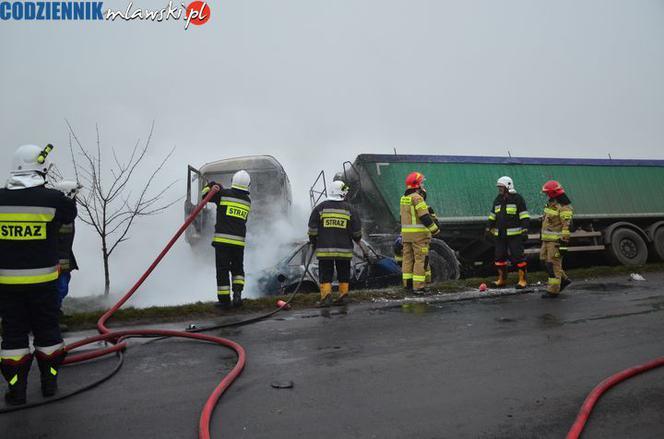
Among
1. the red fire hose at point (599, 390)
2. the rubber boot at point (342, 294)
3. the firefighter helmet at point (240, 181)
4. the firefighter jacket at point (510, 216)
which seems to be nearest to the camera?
the red fire hose at point (599, 390)

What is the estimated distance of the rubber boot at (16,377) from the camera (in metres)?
3.04

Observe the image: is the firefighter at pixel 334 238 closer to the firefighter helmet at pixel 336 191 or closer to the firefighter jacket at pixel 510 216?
the firefighter helmet at pixel 336 191

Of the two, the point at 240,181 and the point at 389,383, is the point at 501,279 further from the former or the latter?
the point at 389,383

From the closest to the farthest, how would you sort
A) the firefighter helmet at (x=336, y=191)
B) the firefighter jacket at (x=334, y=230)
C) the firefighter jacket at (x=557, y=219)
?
the firefighter jacket at (x=334, y=230)
the firefighter jacket at (x=557, y=219)
the firefighter helmet at (x=336, y=191)

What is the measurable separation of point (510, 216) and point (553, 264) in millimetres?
1415

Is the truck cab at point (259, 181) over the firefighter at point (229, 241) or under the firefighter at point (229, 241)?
over

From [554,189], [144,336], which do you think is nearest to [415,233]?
[554,189]

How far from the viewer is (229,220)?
622 cm

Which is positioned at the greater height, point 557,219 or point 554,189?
point 554,189

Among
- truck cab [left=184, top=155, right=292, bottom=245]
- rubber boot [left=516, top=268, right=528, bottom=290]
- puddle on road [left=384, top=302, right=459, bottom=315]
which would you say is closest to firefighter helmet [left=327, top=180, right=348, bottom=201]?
puddle on road [left=384, top=302, right=459, bottom=315]

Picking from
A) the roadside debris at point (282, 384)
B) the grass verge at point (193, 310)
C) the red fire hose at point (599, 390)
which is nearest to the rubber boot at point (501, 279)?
the grass verge at point (193, 310)

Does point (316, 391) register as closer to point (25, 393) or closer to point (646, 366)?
point (25, 393)

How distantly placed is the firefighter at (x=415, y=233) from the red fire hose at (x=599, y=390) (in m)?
3.99

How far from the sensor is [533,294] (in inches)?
283
